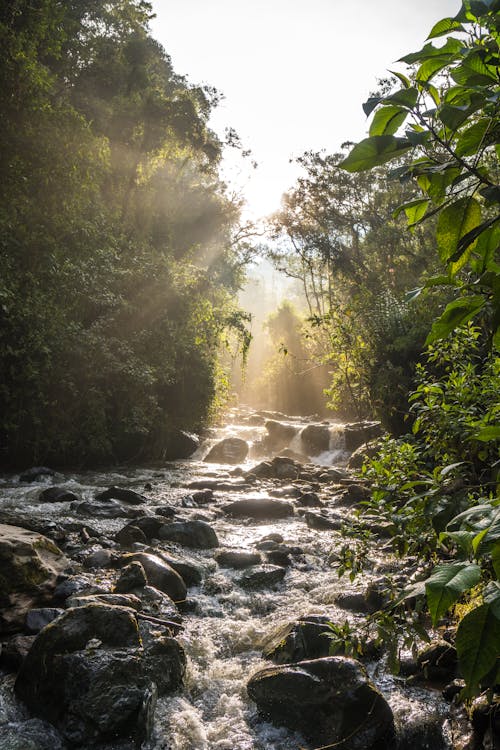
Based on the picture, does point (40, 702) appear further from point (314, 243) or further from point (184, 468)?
point (314, 243)

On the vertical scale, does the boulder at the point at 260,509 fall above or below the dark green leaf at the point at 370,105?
below

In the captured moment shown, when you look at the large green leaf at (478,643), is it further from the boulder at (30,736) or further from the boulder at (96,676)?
the boulder at (30,736)

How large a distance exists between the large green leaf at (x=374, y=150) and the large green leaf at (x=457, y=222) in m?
0.17

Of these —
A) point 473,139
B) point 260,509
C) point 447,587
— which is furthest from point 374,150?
point 260,509

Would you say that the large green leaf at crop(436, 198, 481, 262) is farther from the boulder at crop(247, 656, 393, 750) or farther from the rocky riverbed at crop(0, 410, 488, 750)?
the boulder at crop(247, 656, 393, 750)

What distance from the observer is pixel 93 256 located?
12977 millimetres

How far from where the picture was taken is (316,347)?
101 feet

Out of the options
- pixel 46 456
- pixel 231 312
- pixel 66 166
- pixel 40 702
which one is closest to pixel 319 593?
pixel 40 702

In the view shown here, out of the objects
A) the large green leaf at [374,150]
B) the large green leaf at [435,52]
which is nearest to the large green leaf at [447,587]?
the large green leaf at [374,150]

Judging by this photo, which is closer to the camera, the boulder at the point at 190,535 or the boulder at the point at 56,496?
the boulder at the point at 190,535

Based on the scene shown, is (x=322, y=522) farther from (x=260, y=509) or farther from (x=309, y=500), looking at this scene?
(x=309, y=500)

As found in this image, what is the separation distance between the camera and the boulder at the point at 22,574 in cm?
381

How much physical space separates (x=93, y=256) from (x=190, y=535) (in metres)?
9.19

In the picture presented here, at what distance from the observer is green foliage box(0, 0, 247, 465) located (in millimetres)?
9961
